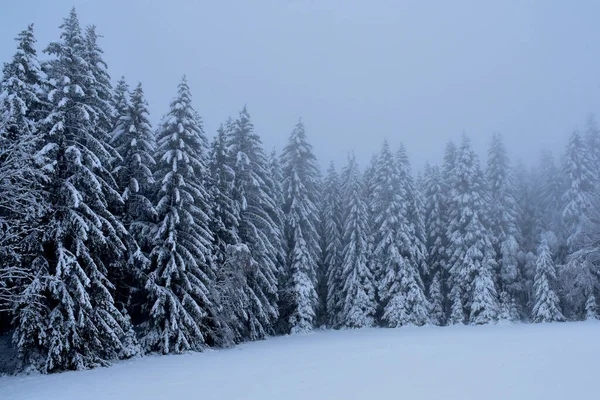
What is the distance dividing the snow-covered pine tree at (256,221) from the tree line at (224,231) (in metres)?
0.15

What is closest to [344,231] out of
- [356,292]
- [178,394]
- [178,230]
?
[356,292]

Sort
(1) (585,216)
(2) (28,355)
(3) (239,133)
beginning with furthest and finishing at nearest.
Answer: (1) (585,216), (3) (239,133), (2) (28,355)

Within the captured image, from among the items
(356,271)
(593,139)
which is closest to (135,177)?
(356,271)

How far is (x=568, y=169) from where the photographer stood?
37812mm

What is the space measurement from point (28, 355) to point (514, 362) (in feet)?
57.1

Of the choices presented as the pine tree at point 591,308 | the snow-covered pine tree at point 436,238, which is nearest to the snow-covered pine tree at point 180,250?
the snow-covered pine tree at point 436,238

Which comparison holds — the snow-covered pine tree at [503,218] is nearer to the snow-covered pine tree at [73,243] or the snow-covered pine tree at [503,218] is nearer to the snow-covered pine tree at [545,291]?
the snow-covered pine tree at [545,291]

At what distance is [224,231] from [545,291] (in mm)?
25821

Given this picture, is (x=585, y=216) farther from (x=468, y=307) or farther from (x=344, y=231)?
(x=344, y=231)

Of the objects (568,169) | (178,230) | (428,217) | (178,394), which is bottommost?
(178,394)

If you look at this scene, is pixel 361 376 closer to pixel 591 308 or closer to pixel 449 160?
pixel 591 308

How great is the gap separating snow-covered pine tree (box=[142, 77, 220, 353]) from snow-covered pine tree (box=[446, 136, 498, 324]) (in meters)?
21.9

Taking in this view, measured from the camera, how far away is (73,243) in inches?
683

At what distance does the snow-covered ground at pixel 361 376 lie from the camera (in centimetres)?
1023
